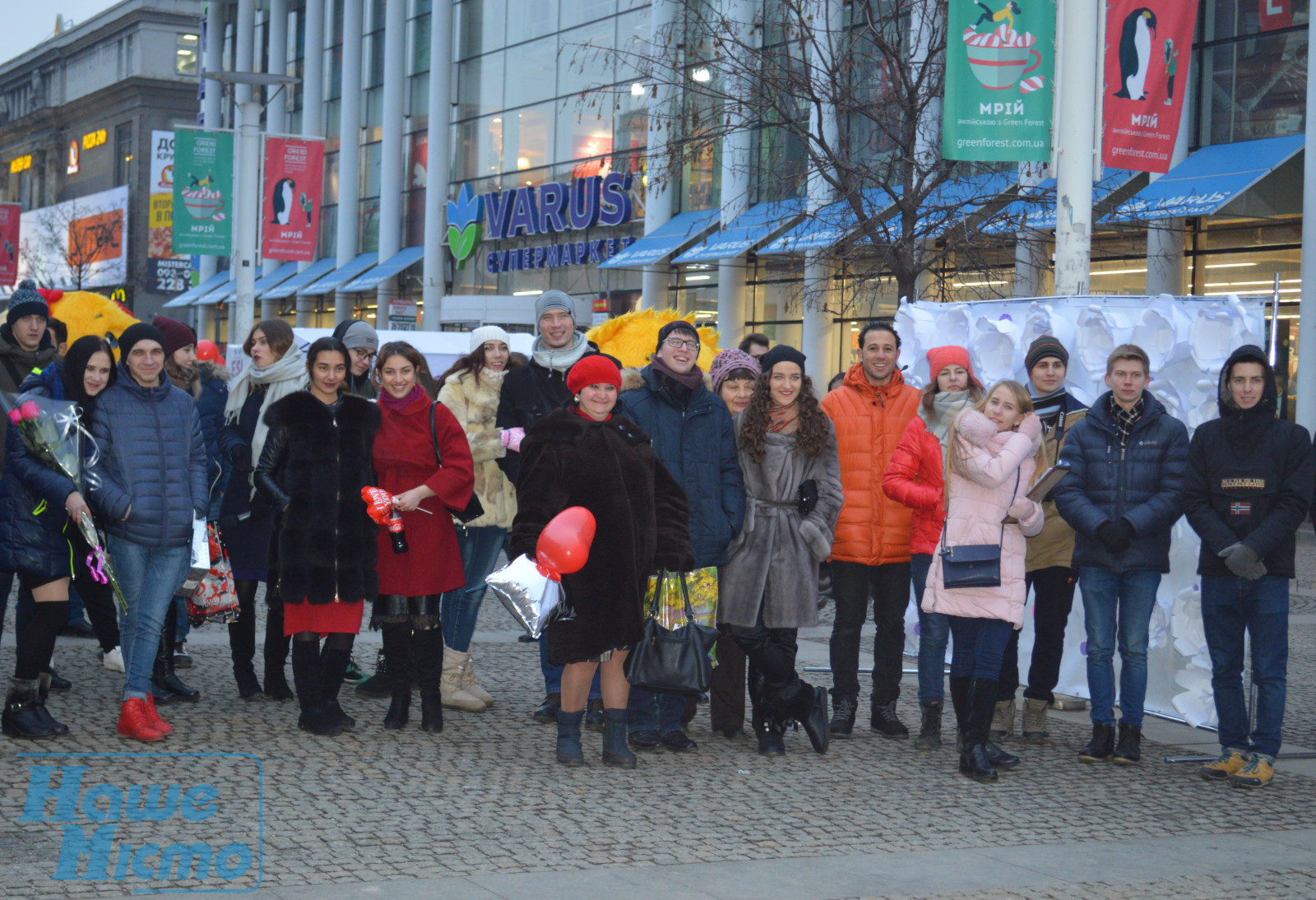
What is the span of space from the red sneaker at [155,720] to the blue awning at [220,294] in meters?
43.2

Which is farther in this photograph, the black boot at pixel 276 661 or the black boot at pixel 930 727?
the black boot at pixel 276 661

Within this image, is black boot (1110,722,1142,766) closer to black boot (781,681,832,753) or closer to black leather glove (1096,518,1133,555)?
black leather glove (1096,518,1133,555)

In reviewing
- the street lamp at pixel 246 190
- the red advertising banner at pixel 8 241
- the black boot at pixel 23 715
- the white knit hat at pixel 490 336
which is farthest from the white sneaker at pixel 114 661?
the red advertising banner at pixel 8 241

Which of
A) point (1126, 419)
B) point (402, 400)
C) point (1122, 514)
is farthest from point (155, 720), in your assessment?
point (1126, 419)

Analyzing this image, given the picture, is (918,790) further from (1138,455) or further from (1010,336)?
(1010,336)

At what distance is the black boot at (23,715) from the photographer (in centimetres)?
648

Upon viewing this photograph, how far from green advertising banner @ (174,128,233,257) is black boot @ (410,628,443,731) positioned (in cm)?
1915

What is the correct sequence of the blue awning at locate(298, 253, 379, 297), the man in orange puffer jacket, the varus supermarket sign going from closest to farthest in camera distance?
the man in orange puffer jacket
the varus supermarket sign
the blue awning at locate(298, 253, 379, 297)

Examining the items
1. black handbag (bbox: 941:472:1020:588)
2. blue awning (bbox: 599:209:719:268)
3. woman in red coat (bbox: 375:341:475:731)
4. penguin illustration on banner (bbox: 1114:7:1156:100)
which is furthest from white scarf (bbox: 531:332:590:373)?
blue awning (bbox: 599:209:719:268)

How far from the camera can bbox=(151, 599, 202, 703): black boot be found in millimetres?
7613

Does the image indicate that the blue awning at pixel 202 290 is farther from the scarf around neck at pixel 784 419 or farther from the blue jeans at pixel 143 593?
the scarf around neck at pixel 784 419

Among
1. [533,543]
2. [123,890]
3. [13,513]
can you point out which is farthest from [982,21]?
[123,890]

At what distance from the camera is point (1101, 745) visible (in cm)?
704

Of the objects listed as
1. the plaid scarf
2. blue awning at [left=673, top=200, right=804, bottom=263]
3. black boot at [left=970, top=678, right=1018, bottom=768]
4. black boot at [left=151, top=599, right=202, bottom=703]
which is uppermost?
blue awning at [left=673, top=200, right=804, bottom=263]
